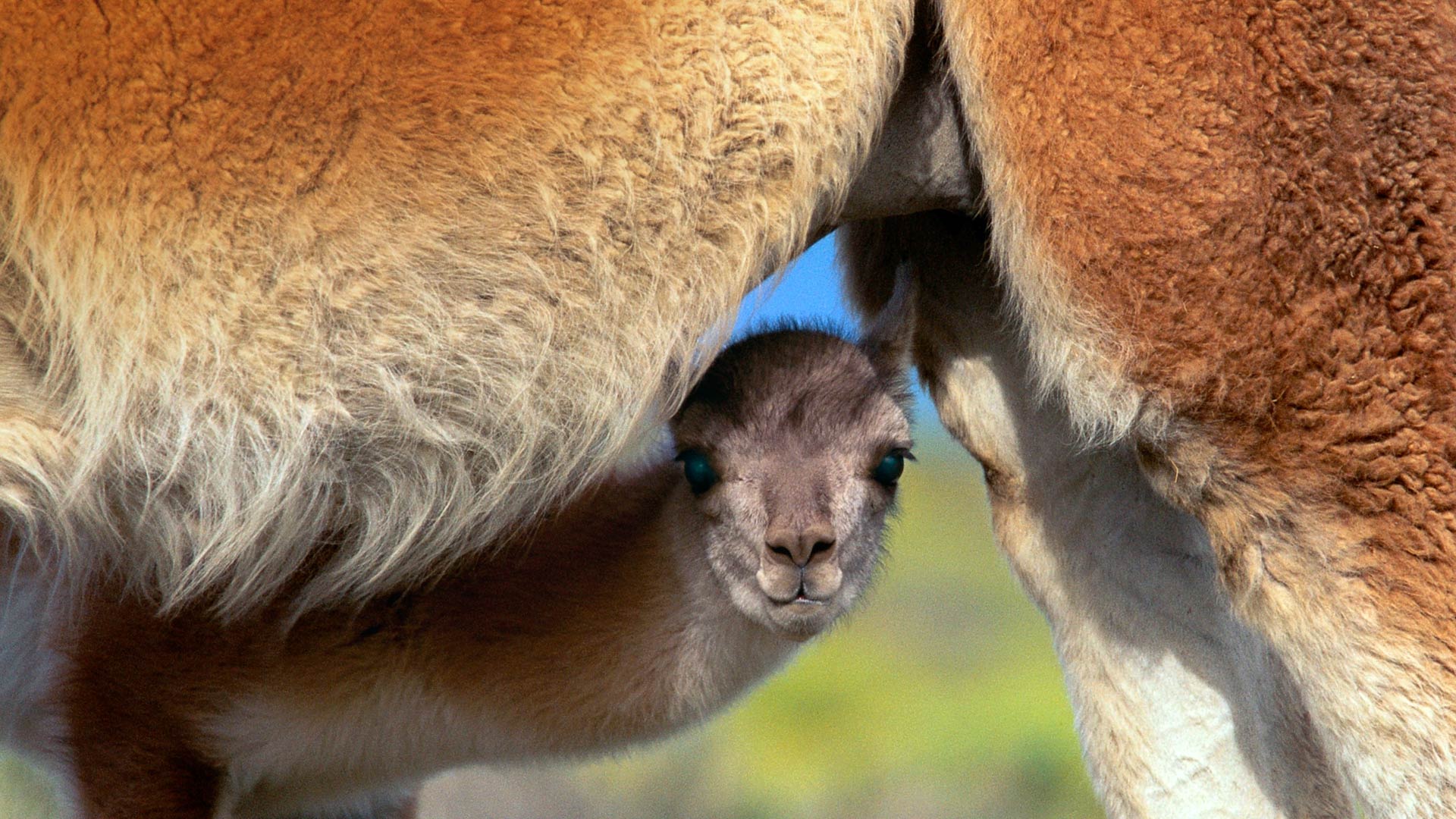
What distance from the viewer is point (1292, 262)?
7.58ft

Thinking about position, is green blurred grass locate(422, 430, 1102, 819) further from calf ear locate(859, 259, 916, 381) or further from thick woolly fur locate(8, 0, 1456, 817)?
thick woolly fur locate(8, 0, 1456, 817)

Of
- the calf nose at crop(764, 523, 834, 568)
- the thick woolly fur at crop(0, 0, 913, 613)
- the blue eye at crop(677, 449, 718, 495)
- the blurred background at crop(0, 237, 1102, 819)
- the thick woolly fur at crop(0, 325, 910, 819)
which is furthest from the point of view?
the blurred background at crop(0, 237, 1102, 819)

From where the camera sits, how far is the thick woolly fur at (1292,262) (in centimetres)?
230

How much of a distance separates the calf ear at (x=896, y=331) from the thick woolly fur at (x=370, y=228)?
0.81 m

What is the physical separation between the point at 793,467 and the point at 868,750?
4607 mm

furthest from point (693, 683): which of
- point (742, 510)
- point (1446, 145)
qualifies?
point (1446, 145)

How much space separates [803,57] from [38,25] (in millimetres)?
1215

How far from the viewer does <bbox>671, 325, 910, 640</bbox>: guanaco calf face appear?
9.78ft

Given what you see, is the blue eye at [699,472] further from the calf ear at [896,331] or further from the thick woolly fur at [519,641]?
the calf ear at [896,331]

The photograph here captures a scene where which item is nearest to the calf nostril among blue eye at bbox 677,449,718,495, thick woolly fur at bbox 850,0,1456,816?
blue eye at bbox 677,449,718,495

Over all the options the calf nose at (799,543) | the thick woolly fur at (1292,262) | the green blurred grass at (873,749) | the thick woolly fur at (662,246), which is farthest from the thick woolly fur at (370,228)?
the green blurred grass at (873,749)

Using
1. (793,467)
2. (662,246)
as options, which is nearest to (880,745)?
(793,467)

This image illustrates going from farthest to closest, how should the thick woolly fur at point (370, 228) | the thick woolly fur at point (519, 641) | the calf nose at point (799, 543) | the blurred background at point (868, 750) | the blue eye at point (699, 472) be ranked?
the blurred background at point (868, 750) < the blue eye at point (699, 472) < the thick woolly fur at point (519, 641) < the calf nose at point (799, 543) < the thick woolly fur at point (370, 228)

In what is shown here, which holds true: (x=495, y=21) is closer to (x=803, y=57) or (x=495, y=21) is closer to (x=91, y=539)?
(x=803, y=57)
